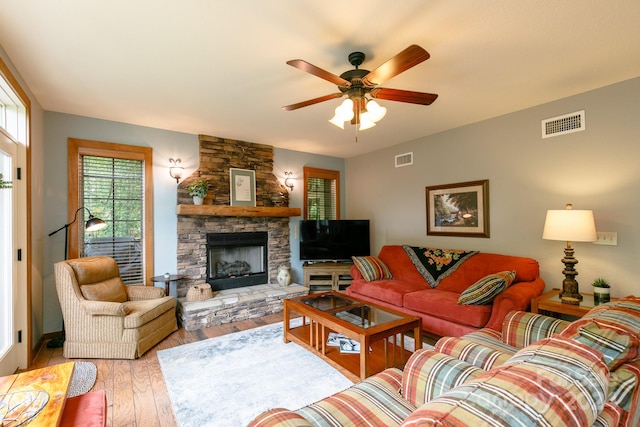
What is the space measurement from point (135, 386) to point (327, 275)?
309 cm

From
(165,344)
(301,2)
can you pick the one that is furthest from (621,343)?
(165,344)

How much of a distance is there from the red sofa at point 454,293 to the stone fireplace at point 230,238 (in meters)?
1.35

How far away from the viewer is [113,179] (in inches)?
146

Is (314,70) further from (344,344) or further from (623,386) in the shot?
(344,344)

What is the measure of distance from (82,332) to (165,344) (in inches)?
29.6

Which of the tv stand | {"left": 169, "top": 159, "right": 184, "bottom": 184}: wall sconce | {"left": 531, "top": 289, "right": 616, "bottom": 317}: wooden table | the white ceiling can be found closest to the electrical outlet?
{"left": 531, "top": 289, "right": 616, "bottom": 317}: wooden table

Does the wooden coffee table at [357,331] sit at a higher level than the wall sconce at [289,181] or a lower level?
lower

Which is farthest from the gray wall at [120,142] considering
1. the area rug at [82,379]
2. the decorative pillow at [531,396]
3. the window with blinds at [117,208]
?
the decorative pillow at [531,396]

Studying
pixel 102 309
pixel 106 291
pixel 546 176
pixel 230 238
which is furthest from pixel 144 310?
pixel 546 176

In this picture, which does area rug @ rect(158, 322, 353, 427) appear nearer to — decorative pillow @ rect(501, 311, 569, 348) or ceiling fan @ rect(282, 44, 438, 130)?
decorative pillow @ rect(501, 311, 569, 348)

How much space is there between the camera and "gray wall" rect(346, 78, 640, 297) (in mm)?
2697

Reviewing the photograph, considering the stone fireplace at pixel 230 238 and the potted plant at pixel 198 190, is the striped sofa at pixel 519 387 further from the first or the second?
the potted plant at pixel 198 190

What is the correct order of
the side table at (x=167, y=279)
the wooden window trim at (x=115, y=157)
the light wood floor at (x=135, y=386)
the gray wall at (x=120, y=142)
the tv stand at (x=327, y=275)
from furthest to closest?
the tv stand at (x=327, y=275) → the side table at (x=167, y=279) → the wooden window trim at (x=115, y=157) → the gray wall at (x=120, y=142) → the light wood floor at (x=135, y=386)

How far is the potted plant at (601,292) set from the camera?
2543mm
